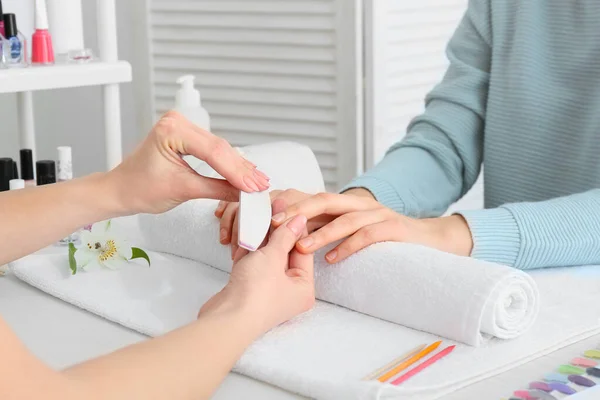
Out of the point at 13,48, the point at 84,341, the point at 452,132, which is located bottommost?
the point at 84,341

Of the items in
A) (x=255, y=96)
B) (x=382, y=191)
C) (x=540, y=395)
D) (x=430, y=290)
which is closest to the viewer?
(x=540, y=395)

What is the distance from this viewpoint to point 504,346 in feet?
2.63

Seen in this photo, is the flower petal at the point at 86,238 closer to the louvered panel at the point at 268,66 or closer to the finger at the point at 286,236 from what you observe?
the finger at the point at 286,236

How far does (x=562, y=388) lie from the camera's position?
709mm

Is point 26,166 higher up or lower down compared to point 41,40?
lower down

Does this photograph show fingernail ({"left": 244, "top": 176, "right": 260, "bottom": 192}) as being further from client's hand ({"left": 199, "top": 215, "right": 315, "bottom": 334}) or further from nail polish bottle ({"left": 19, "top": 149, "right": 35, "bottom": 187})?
nail polish bottle ({"left": 19, "top": 149, "right": 35, "bottom": 187})

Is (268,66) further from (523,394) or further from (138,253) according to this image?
(523,394)

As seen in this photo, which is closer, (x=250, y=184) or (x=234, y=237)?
(x=250, y=184)

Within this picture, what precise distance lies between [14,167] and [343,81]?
1.06 metres

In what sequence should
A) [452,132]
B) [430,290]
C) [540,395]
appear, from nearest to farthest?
[540,395] < [430,290] < [452,132]

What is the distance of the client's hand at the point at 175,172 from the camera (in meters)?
0.87

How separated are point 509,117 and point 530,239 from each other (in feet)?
1.11

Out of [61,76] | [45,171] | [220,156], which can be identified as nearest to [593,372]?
[220,156]

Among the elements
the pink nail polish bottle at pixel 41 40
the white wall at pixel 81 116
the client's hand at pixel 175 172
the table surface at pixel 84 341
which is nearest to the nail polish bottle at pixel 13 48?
the pink nail polish bottle at pixel 41 40
